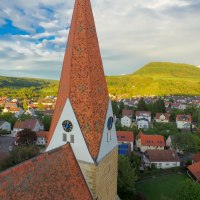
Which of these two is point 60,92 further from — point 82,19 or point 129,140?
point 129,140

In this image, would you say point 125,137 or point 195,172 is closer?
point 195,172

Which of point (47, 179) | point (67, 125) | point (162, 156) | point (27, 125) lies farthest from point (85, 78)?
point (27, 125)

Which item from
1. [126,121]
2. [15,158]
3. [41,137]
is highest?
[15,158]

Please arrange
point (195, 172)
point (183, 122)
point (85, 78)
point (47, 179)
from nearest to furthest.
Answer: point (47, 179) → point (85, 78) → point (195, 172) → point (183, 122)

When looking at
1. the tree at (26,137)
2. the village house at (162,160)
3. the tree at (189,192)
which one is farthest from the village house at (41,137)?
the tree at (189,192)

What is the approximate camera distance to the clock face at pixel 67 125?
1502 cm

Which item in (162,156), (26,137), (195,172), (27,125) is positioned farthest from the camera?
(27,125)

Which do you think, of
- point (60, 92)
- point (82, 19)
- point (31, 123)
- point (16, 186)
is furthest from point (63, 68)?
point (31, 123)

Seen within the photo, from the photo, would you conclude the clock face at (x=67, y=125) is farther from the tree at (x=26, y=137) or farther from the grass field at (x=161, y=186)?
the tree at (x=26, y=137)

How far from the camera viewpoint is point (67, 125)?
1512 cm

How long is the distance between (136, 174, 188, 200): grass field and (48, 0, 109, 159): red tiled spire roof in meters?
29.4

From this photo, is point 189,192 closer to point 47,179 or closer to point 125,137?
point 47,179

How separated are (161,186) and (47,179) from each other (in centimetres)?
3595

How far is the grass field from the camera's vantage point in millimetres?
40791
